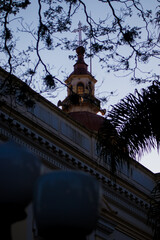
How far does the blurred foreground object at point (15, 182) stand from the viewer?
101 inches

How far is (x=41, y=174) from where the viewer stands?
2.64 meters

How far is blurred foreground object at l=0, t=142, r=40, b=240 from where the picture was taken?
257 centimetres

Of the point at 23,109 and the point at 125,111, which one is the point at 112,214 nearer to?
the point at 23,109

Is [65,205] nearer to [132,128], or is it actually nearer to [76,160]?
[132,128]

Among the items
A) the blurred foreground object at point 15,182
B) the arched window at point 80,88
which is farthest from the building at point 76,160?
the blurred foreground object at point 15,182

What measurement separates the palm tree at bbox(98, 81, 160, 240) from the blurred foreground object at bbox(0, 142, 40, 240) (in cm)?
644

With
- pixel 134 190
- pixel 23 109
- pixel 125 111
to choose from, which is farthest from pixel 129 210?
pixel 125 111

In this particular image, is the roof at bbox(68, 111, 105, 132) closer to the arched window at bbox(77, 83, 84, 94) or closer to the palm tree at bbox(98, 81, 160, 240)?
the arched window at bbox(77, 83, 84, 94)

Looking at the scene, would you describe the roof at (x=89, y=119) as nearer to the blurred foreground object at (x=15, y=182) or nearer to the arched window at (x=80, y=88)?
the arched window at (x=80, y=88)

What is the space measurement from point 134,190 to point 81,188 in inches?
679

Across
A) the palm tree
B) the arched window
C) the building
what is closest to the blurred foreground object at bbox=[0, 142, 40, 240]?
the palm tree

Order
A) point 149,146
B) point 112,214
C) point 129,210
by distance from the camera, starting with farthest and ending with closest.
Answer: point 129,210 → point 112,214 → point 149,146

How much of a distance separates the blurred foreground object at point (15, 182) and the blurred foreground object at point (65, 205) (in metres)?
0.10

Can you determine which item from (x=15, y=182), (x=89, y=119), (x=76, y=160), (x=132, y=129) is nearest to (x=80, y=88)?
(x=89, y=119)
